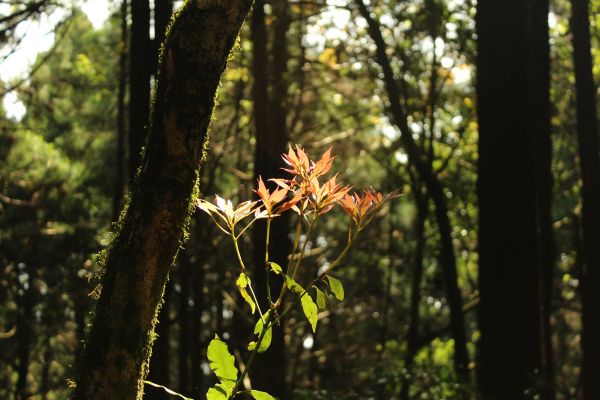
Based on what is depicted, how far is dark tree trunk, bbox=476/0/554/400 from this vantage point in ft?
17.0

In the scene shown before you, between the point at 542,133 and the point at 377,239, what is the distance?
11069mm

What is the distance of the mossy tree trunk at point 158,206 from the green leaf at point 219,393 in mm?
197

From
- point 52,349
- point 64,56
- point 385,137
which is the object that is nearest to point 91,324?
point 385,137

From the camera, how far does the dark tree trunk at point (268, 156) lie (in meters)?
9.12

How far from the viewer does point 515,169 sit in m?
5.34

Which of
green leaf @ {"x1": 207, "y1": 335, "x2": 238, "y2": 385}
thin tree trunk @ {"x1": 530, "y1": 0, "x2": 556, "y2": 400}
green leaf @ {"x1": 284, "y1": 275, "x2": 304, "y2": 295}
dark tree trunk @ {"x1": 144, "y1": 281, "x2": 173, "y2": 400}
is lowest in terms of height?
dark tree trunk @ {"x1": 144, "y1": 281, "x2": 173, "y2": 400}

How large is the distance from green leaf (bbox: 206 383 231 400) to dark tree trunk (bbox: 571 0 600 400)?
15.1 ft

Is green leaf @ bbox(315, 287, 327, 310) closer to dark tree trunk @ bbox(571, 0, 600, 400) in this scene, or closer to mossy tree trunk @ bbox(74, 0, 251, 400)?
mossy tree trunk @ bbox(74, 0, 251, 400)

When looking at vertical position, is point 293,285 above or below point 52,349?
above

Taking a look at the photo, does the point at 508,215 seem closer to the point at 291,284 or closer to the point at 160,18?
the point at 160,18

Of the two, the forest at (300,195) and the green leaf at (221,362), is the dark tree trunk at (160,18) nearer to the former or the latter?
the forest at (300,195)

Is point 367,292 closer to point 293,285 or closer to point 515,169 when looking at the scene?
point 515,169

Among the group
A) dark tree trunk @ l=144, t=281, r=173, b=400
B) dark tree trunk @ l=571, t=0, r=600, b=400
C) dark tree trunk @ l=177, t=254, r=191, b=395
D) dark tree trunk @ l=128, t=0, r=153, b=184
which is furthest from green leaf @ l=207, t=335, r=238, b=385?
dark tree trunk @ l=177, t=254, r=191, b=395

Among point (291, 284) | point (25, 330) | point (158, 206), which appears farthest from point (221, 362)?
point (25, 330)
